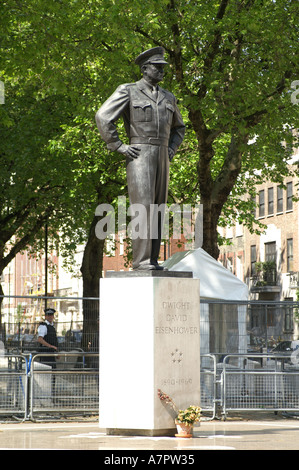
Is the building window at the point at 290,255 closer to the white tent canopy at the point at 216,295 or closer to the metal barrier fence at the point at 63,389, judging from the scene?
the white tent canopy at the point at 216,295

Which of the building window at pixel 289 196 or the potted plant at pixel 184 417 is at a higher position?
the building window at pixel 289 196

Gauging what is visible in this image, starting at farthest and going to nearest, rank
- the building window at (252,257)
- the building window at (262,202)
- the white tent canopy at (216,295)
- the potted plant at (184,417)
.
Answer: the building window at (252,257)
the building window at (262,202)
the white tent canopy at (216,295)
the potted plant at (184,417)

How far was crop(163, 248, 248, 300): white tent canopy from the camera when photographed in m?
21.5

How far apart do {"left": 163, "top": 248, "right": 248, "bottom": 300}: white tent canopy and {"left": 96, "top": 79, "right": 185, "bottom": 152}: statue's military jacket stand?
8713 mm

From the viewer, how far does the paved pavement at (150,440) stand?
11.0 metres

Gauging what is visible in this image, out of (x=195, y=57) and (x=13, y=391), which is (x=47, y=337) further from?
(x=195, y=57)

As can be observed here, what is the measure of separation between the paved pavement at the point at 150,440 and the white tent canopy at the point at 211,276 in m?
6.10

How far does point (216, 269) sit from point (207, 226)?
3.86 metres

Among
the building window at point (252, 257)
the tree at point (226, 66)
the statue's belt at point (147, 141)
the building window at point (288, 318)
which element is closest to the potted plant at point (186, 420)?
the statue's belt at point (147, 141)

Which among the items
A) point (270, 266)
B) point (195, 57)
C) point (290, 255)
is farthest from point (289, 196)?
point (195, 57)

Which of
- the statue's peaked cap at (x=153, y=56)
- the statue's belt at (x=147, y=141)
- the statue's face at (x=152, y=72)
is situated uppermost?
the statue's peaked cap at (x=153, y=56)

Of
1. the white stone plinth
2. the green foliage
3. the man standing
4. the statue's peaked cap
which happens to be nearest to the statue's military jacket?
the statue's peaked cap

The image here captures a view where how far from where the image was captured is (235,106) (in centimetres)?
2514
